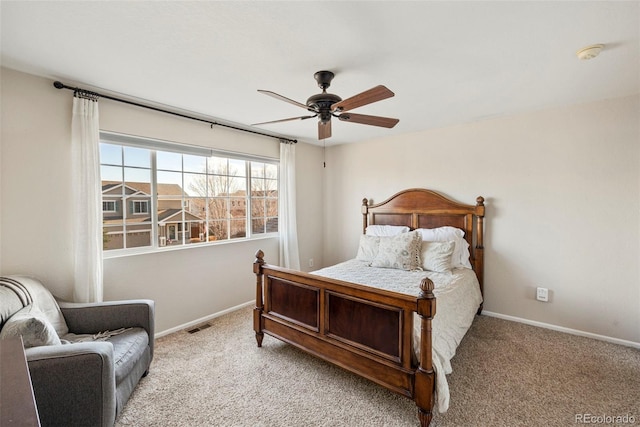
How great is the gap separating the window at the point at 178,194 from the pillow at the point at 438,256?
221 centimetres

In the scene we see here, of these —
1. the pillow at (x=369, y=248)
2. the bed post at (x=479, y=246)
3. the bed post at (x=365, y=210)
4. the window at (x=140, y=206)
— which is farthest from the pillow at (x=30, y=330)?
the bed post at (x=479, y=246)

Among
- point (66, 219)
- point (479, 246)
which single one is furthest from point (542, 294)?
point (66, 219)

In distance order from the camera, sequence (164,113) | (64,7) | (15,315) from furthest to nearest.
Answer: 1. (164,113)
2. (15,315)
3. (64,7)

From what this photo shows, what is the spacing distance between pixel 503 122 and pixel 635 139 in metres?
1.09

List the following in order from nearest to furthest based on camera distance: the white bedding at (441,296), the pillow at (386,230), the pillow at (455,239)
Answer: the white bedding at (441,296) → the pillow at (455,239) → the pillow at (386,230)

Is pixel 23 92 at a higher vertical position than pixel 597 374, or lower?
higher

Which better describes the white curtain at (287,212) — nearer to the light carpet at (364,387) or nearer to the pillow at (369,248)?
the pillow at (369,248)

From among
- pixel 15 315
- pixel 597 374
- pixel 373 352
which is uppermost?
pixel 15 315

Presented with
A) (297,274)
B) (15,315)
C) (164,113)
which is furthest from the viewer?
(164,113)

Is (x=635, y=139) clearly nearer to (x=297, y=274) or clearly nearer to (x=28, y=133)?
(x=297, y=274)

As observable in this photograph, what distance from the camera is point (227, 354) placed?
2.53 metres

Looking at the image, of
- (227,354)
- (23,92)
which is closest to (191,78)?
(23,92)

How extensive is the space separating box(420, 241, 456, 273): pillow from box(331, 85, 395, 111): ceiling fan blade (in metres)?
1.91

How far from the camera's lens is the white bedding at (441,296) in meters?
1.77
